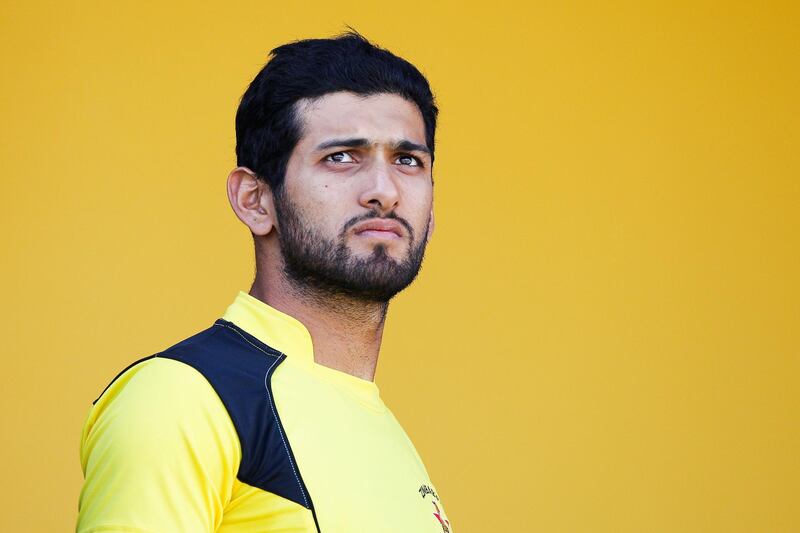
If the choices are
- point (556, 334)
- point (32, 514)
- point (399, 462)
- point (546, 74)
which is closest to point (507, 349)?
point (556, 334)

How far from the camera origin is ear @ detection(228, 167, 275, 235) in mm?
1513

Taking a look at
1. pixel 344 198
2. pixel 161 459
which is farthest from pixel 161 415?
pixel 344 198

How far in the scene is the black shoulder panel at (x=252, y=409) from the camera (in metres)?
1.22

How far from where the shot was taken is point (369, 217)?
4.75 feet

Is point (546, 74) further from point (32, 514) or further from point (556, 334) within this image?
point (32, 514)

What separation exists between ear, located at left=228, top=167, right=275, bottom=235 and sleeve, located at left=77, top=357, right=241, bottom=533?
0.32 metres

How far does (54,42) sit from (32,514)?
3.30 feet

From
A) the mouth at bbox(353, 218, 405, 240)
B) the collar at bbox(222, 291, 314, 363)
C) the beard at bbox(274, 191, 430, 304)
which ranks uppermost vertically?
the mouth at bbox(353, 218, 405, 240)

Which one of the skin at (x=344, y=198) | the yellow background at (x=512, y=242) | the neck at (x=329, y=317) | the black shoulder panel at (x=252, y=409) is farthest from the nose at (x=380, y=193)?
the yellow background at (x=512, y=242)

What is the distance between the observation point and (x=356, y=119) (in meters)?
1.51

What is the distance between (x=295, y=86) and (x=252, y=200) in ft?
0.48

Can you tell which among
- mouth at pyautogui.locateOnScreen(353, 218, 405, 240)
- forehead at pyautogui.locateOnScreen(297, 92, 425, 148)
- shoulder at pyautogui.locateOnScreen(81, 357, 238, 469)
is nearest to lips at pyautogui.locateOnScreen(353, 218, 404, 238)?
mouth at pyautogui.locateOnScreen(353, 218, 405, 240)

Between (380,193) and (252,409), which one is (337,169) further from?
(252,409)

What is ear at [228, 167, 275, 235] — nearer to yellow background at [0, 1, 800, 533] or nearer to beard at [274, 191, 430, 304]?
beard at [274, 191, 430, 304]
